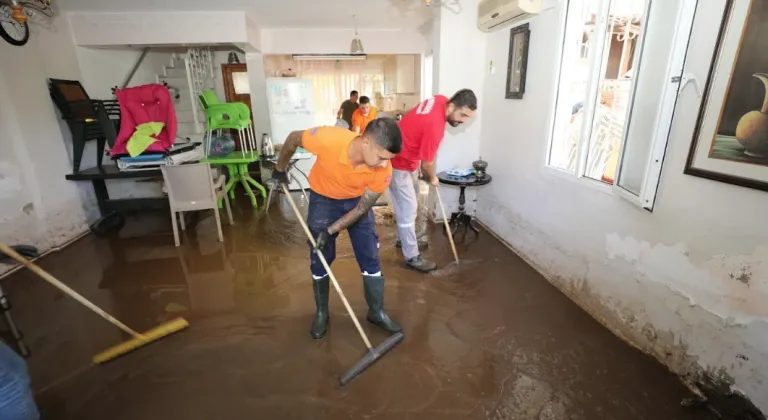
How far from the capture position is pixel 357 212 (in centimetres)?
191

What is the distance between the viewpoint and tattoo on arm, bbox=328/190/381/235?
6.16ft

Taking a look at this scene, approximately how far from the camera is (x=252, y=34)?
4.86m

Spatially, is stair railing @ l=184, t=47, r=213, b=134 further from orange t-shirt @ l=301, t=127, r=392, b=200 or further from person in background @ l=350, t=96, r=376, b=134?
orange t-shirt @ l=301, t=127, r=392, b=200

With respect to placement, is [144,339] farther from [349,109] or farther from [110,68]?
[349,109]

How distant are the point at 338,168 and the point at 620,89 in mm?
2000

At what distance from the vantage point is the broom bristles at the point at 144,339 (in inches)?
81.0

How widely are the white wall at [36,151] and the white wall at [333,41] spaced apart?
2460 mm

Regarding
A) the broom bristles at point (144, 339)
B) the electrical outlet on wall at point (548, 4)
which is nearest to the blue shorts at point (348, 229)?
the broom bristles at point (144, 339)

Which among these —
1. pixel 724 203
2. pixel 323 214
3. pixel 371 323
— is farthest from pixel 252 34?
pixel 724 203

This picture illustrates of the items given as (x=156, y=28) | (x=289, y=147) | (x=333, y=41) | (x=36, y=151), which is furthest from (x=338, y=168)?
(x=333, y=41)

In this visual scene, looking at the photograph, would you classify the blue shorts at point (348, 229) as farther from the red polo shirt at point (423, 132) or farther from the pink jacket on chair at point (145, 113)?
the pink jacket on chair at point (145, 113)

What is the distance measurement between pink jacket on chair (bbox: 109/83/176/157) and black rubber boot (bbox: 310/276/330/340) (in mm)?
3042

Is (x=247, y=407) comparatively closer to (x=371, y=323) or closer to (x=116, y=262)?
(x=371, y=323)

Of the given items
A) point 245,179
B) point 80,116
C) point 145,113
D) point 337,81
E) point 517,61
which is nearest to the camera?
point 517,61
